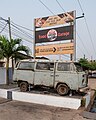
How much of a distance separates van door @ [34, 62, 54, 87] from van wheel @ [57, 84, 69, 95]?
50 centimetres

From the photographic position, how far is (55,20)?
1706 cm

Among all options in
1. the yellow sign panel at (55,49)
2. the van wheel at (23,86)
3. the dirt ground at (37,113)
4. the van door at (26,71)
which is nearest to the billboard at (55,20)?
the yellow sign panel at (55,49)

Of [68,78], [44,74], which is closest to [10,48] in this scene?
[44,74]

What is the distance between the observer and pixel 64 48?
16.5 m

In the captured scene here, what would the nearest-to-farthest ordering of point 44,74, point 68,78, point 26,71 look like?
point 68,78 → point 44,74 → point 26,71

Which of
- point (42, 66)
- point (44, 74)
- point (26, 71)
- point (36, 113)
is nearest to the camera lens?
point (36, 113)

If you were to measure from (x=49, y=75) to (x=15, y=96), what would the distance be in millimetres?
2523

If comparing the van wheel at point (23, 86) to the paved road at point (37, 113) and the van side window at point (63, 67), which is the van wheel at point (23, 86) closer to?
the paved road at point (37, 113)

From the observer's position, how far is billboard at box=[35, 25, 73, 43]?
16.3 m

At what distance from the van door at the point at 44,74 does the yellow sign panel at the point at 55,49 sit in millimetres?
4338

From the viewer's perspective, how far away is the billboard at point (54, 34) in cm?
1629

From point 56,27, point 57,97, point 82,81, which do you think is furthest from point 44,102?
point 56,27

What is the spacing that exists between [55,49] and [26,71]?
4.95 metres

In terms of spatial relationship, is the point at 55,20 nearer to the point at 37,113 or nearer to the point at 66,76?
the point at 66,76
